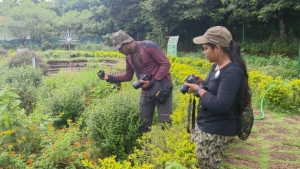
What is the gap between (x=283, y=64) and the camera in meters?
11.1

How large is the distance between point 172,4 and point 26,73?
48.4 ft

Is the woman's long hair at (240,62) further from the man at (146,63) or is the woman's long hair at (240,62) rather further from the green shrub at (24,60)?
the green shrub at (24,60)

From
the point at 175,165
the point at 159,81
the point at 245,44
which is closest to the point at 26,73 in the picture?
the point at 159,81

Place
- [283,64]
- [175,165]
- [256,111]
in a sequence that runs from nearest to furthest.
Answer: [175,165] < [256,111] < [283,64]

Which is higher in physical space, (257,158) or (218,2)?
(218,2)

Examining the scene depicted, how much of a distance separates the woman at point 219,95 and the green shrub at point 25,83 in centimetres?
459

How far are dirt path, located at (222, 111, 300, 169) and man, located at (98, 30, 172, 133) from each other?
88 cm

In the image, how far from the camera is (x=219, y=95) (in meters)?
1.87

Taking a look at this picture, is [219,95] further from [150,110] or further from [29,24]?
[29,24]

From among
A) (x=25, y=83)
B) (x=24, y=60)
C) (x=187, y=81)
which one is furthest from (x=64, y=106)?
(x=24, y=60)

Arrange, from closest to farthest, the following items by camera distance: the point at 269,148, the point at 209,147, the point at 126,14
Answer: the point at 209,147, the point at 269,148, the point at 126,14

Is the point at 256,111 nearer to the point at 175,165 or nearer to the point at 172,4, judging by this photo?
the point at 175,165

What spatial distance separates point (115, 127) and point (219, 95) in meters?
1.84

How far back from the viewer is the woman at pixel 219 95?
188cm
